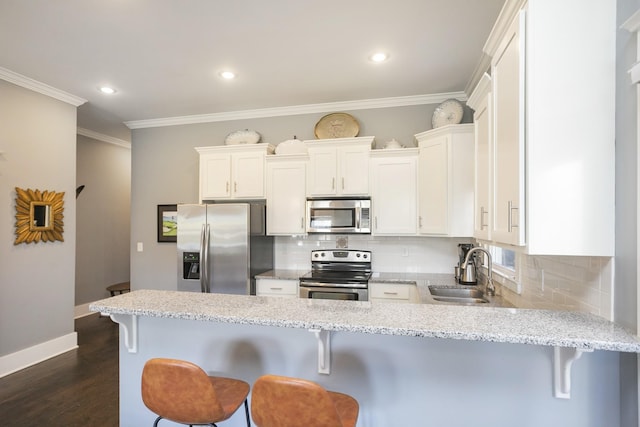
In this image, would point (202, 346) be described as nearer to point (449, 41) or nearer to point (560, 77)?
point (560, 77)

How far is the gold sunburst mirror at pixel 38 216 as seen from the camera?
317 cm

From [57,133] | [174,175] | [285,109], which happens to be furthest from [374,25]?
[57,133]

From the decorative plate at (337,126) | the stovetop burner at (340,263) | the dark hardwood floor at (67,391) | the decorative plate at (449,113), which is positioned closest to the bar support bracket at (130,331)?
the dark hardwood floor at (67,391)

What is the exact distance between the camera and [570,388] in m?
1.31

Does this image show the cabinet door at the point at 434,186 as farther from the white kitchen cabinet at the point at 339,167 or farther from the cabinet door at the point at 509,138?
the cabinet door at the point at 509,138

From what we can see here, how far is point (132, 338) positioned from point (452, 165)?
2858 mm

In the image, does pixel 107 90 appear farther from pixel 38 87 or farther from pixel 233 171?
pixel 233 171

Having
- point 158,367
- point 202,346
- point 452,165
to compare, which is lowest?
point 202,346

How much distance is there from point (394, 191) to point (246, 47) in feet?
6.38

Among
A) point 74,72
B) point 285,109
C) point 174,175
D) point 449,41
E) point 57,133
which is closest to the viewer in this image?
point 449,41

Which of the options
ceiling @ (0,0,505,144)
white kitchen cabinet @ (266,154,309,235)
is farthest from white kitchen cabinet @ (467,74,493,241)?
white kitchen cabinet @ (266,154,309,235)

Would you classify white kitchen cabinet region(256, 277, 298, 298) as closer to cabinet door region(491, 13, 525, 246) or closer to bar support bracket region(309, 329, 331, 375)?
bar support bracket region(309, 329, 331, 375)

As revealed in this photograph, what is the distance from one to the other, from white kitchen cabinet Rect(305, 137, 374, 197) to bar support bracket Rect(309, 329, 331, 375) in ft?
7.11

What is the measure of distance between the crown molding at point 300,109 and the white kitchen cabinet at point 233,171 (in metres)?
0.53
